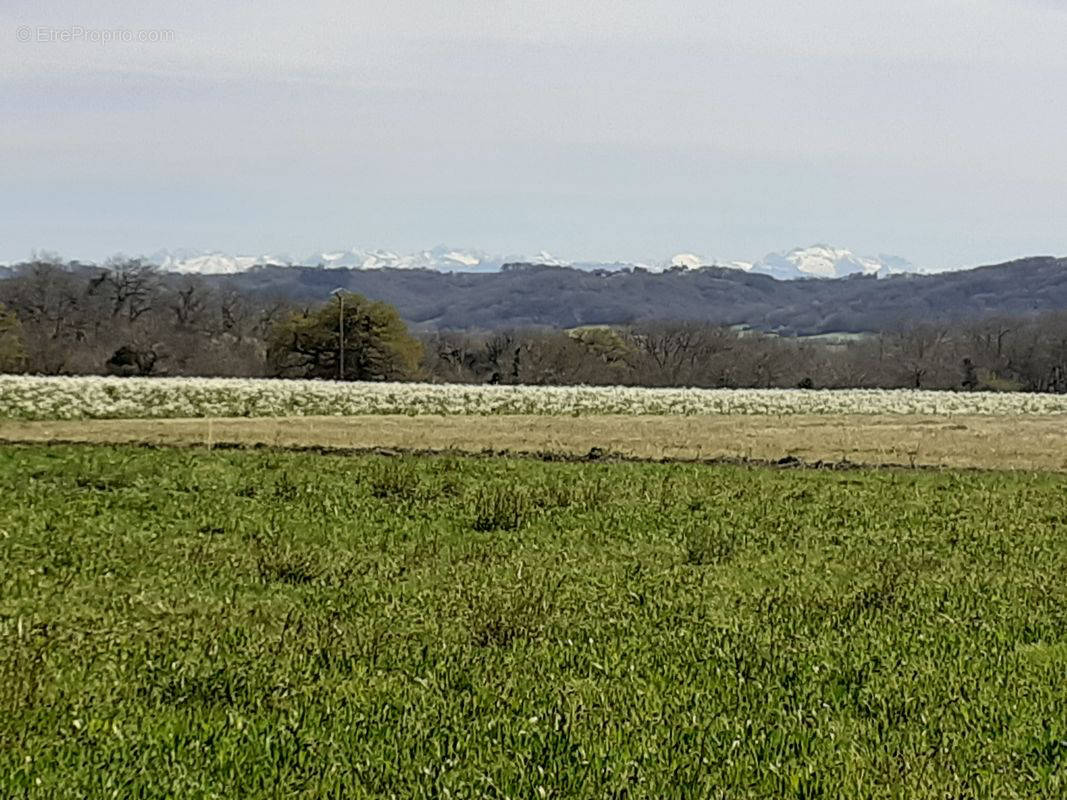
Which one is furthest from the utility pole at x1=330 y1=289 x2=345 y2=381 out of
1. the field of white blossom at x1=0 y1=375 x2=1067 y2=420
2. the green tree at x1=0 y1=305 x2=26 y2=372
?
the green tree at x1=0 y1=305 x2=26 y2=372

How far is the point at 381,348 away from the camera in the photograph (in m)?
89.6

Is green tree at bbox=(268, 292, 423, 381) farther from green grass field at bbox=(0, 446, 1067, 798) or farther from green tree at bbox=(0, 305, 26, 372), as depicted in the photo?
green grass field at bbox=(0, 446, 1067, 798)

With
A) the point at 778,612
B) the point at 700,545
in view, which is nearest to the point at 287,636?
the point at 778,612

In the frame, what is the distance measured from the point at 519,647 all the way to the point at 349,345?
3145 inches

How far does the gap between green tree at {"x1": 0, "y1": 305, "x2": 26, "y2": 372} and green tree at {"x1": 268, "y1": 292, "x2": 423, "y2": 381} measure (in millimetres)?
17039

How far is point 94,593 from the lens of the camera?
41.1 feet

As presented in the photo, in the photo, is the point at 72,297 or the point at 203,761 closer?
the point at 203,761

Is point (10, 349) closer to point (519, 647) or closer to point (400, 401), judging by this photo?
point (400, 401)

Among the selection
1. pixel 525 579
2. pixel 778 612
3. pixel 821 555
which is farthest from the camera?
pixel 821 555

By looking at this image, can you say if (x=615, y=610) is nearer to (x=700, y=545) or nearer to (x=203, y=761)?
(x=700, y=545)

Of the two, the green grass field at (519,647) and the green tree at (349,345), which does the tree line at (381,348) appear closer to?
the green tree at (349,345)

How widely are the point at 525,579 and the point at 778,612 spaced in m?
2.91

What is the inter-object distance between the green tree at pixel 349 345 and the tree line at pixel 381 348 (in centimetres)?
10

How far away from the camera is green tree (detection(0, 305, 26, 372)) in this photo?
8075 centimetres
